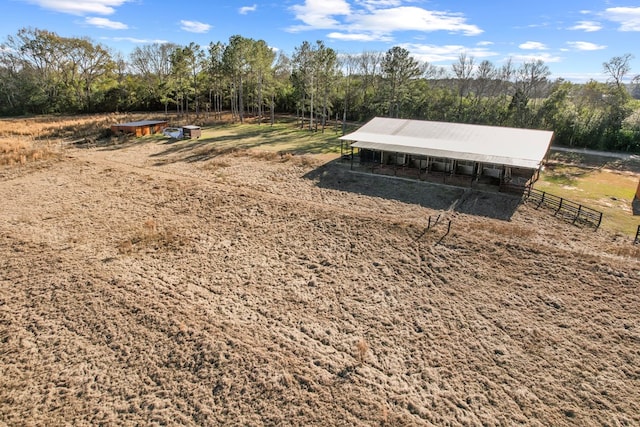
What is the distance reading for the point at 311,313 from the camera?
12.0 metres

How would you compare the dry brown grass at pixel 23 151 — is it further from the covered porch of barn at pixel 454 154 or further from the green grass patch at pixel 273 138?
the covered porch of barn at pixel 454 154

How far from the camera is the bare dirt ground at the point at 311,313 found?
894cm

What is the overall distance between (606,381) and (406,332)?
5.14 metres

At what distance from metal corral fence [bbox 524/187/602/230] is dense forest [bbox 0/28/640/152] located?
788 inches

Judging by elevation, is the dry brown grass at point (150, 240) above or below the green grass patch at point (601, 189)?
below

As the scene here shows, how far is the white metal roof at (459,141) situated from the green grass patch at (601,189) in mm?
2683

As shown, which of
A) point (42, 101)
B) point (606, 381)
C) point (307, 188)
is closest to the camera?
point (606, 381)

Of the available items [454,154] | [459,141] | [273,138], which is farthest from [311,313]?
[273,138]

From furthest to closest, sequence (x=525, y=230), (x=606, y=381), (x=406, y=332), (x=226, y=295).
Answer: (x=525, y=230), (x=226, y=295), (x=406, y=332), (x=606, y=381)

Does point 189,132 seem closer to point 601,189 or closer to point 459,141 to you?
point 459,141

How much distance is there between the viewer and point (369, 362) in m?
10.2

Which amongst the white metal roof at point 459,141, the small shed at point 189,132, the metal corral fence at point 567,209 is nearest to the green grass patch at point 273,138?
the small shed at point 189,132

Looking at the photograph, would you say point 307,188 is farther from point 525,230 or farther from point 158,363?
point 158,363

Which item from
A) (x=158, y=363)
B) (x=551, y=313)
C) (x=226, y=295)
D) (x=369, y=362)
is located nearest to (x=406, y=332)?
(x=369, y=362)
